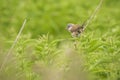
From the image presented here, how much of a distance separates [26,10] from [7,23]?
0.58 meters

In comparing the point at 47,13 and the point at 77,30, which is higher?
the point at 47,13

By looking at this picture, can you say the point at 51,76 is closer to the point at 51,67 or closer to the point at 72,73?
the point at 72,73

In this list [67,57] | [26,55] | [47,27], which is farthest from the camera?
[47,27]

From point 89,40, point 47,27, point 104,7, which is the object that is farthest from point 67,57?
point 104,7

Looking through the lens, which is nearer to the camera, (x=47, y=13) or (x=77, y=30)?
(x=77, y=30)

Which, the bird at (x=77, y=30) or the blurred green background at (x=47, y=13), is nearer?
the bird at (x=77, y=30)

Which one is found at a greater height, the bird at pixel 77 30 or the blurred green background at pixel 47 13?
the blurred green background at pixel 47 13

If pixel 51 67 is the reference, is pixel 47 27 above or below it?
above

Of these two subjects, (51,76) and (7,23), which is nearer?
(51,76)

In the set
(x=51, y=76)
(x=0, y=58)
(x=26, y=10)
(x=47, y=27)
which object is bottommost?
(x=51, y=76)

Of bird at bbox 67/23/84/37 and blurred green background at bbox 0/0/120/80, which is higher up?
blurred green background at bbox 0/0/120/80

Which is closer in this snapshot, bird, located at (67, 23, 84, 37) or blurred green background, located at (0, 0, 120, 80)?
bird, located at (67, 23, 84, 37)

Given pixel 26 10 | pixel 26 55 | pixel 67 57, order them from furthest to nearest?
pixel 26 10 < pixel 26 55 < pixel 67 57

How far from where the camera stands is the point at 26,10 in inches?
361
